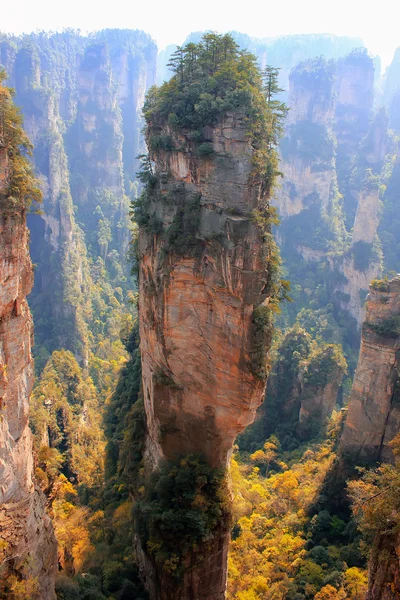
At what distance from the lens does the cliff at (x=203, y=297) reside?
669 inches

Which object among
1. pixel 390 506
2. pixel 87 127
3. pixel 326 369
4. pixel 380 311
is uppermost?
pixel 87 127

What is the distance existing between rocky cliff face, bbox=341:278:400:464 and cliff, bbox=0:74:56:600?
53.3 feet

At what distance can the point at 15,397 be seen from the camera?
586 inches

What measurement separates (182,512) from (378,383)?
1226 cm

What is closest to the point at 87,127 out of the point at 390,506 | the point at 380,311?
the point at 380,311

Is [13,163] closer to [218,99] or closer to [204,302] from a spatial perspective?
[218,99]

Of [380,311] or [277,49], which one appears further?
[277,49]

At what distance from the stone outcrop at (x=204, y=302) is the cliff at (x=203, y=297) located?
0.12 ft

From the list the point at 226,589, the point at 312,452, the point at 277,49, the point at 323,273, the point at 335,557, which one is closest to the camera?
the point at 226,589

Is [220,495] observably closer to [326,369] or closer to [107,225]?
[326,369]

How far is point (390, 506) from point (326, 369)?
25963 mm

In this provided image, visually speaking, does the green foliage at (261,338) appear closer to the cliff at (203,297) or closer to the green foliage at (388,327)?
the cliff at (203,297)

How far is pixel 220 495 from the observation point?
60.7ft

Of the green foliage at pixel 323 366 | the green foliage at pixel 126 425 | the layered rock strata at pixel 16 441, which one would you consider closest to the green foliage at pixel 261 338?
the layered rock strata at pixel 16 441
